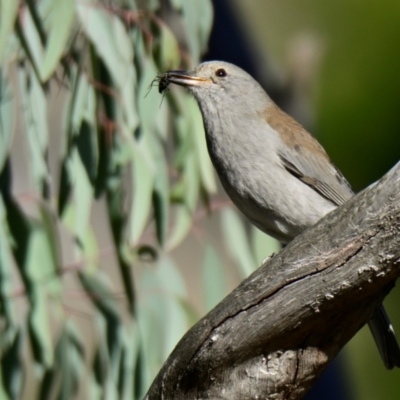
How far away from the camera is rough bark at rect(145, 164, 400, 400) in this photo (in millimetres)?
1914

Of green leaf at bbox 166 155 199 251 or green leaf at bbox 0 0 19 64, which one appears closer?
green leaf at bbox 0 0 19 64

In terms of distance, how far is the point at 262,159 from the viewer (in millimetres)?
2971

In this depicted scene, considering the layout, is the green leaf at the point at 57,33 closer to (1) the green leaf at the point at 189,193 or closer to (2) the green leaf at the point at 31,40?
(2) the green leaf at the point at 31,40

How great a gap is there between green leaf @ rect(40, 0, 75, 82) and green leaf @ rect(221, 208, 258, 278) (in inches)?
42.3

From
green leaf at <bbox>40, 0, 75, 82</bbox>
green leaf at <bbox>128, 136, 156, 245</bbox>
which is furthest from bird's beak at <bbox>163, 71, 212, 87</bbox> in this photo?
green leaf at <bbox>40, 0, 75, 82</bbox>

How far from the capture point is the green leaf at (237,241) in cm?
355

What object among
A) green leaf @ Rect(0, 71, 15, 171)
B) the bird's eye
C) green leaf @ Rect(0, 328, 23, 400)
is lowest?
green leaf @ Rect(0, 328, 23, 400)

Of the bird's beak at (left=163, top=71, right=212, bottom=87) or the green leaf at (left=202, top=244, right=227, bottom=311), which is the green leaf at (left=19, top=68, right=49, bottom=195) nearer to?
the bird's beak at (left=163, top=71, right=212, bottom=87)

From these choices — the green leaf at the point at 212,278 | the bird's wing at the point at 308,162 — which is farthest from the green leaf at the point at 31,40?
the green leaf at the point at 212,278

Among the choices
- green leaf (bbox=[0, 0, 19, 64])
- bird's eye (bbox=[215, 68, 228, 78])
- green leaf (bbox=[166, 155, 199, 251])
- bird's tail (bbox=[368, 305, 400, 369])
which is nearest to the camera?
bird's tail (bbox=[368, 305, 400, 369])

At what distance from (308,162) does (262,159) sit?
225mm

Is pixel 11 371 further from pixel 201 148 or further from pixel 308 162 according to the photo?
pixel 308 162

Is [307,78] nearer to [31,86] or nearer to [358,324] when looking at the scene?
[31,86]

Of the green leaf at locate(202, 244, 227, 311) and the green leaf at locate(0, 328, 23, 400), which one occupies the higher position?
the green leaf at locate(202, 244, 227, 311)
